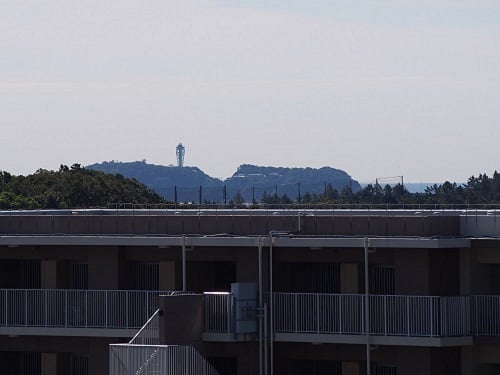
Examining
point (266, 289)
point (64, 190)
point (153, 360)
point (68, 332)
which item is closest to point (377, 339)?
point (266, 289)

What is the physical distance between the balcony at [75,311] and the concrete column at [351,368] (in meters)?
6.44

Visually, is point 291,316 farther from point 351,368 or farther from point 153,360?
point 153,360

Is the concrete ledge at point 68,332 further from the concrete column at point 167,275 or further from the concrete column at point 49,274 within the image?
the concrete column at point 167,275

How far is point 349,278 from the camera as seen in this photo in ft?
163

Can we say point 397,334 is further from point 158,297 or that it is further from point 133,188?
point 133,188

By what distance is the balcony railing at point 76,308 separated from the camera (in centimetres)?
4991

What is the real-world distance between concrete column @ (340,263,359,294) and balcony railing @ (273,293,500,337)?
1.93m

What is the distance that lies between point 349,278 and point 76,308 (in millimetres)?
9199

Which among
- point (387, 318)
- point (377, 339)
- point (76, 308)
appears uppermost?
point (76, 308)

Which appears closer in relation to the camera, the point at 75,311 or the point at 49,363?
the point at 75,311

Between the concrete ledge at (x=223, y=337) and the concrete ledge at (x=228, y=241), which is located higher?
the concrete ledge at (x=228, y=241)

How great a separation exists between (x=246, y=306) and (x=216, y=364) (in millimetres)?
2886

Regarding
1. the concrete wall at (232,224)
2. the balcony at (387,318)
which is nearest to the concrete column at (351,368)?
the balcony at (387,318)

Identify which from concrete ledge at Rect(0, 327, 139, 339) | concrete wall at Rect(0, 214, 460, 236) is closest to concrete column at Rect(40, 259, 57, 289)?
concrete wall at Rect(0, 214, 460, 236)
